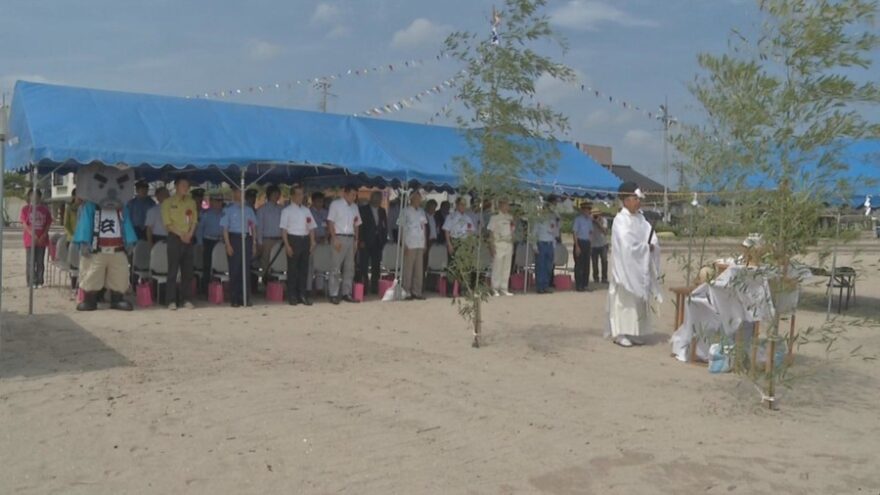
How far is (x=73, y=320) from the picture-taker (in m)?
10.3

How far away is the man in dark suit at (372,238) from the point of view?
14.0m

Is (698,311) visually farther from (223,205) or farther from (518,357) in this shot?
(223,205)

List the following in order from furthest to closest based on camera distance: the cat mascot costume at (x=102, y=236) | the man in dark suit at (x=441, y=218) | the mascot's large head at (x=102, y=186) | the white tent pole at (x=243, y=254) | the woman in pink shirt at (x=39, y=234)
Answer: the man in dark suit at (x=441, y=218) → the woman in pink shirt at (x=39, y=234) → the white tent pole at (x=243, y=254) → the mascot's large head at (x=102, y=186) → the cat mascot costume at (x=102, y=236)

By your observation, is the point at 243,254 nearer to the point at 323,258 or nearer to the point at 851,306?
the point at 323,258

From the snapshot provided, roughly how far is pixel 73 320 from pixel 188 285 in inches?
78.5

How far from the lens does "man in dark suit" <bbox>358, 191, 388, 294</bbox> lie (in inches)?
551

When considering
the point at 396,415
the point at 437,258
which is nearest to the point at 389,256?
the point at 437,258

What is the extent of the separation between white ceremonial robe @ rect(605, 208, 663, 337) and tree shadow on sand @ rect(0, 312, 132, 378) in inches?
211

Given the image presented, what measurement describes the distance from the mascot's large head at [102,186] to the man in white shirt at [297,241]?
2.25 m

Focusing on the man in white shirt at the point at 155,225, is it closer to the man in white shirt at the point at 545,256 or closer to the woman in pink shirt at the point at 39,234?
the woman in pink shirt at the point at 39,234

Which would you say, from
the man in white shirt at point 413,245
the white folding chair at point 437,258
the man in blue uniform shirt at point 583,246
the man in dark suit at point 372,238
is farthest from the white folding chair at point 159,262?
the man in blue uniform shirt at point 583,246

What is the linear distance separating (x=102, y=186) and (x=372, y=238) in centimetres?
442

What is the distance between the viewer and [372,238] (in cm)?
1415

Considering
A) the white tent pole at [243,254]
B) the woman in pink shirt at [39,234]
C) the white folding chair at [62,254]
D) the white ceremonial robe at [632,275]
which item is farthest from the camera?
the woman in pink shirt at [39,234]
